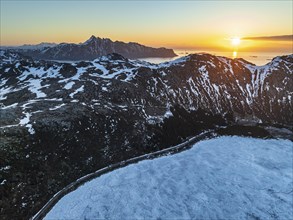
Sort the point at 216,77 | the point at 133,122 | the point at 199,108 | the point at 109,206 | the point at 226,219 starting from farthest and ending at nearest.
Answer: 1. the point at 216,77
2. the point at 199,108
3. the point at 133,122
4. the point at 109,206
5. the point at 226,219

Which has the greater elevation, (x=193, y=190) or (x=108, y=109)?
(x=108, y=109)

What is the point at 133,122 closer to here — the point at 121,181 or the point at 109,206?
the point at 121,181

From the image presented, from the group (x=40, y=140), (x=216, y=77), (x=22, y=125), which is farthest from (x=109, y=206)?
(x=216, y=77)

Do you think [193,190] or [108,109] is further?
[108,109]

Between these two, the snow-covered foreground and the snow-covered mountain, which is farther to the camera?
the snow-covered mountain
